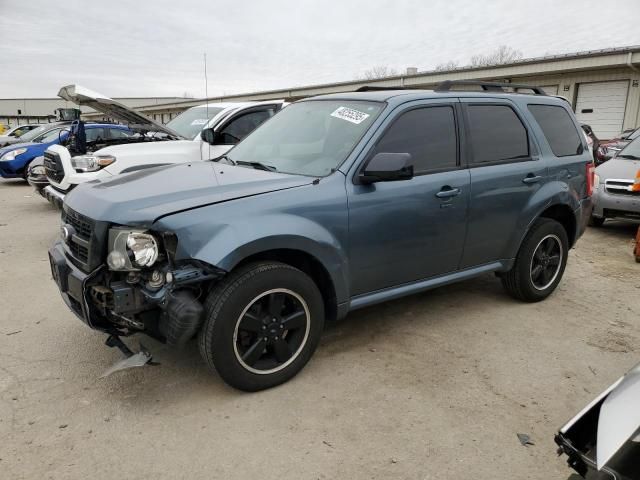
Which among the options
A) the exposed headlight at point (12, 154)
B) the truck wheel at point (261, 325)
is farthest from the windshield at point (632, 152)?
the exposed headlight at point (12, 154)

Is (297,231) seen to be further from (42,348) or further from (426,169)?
(42,348)

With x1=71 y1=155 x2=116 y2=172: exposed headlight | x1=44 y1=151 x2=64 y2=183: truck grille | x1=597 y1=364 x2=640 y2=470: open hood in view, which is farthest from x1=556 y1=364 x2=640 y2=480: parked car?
x1=44 y1=151 x2=64 y2=183: truck grille

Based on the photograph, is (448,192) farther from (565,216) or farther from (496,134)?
(565,216)

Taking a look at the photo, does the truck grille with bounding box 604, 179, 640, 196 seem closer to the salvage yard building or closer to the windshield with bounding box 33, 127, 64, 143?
the salvage yard building

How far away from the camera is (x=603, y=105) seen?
58.2ft

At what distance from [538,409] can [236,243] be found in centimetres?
212

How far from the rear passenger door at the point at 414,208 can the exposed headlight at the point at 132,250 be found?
4.24 ft

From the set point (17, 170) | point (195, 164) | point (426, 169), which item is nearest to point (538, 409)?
point (426, 169)

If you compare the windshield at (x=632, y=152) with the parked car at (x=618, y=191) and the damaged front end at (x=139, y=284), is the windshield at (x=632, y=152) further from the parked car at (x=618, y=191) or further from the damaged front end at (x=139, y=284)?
the damaged front end at (x=139, y=284)

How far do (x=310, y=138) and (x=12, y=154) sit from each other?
480 inches

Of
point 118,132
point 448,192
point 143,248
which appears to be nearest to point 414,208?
point 448,192

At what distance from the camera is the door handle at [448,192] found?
3.78 m

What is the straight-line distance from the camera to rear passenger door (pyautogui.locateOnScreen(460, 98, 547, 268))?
409 centimetres

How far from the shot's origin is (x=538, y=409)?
10.1 ft
